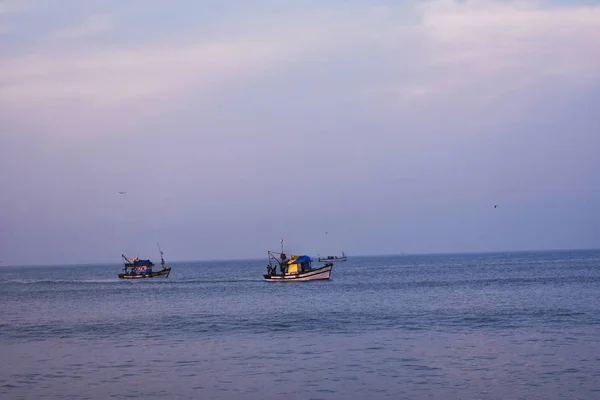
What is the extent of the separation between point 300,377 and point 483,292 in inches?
1958

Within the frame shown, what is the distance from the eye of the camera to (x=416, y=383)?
26.0 meters

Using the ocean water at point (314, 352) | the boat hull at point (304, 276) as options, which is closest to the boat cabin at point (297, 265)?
the boat hull at point (304, 276)

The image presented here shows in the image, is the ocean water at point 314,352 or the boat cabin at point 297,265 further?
the boat cabin at point 297,265

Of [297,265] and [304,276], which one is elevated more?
[297,265]

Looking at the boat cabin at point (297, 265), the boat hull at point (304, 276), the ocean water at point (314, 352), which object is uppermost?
the boat cabin at point (297, 265)

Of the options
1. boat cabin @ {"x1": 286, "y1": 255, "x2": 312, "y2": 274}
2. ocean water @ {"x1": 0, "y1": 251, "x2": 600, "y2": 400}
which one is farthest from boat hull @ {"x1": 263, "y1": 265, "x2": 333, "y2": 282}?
ocean water @ {"x1": 0, "y1": 251, "x2": 600, "y2": 400}

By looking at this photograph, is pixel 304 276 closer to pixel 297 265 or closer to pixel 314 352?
pixel 297 265

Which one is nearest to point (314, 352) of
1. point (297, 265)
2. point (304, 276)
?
point (304, 276)

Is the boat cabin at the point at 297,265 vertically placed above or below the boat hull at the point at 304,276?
above

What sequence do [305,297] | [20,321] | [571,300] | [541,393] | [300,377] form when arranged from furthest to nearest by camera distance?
1. [305,297]
2. [571,300]
3. [20,321]
4. [300,377]
5. [541,393]

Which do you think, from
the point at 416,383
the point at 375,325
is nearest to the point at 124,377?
the point at 416,383

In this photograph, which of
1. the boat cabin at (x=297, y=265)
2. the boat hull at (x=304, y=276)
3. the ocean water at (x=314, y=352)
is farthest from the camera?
the boat cabin at (x=297, y=265)

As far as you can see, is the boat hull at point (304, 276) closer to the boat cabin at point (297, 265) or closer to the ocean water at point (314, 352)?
the boat cabin at point (297, 265)

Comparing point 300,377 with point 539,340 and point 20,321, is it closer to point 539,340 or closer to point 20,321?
point 539,340
